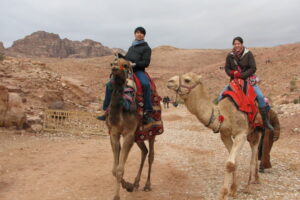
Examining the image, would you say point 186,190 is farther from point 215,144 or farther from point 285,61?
point 285,61

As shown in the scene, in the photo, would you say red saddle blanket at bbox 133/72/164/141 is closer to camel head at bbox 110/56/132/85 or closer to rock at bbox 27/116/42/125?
camel head at bbox 110/56/132/85

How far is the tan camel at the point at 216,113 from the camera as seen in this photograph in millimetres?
5000

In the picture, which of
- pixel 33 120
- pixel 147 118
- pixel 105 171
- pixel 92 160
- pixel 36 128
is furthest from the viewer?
pixel 33 120

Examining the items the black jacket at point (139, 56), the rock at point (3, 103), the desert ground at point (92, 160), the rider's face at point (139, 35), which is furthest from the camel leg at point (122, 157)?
the rock at point (3, 103)

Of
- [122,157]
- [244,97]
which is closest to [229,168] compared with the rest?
[244,97]

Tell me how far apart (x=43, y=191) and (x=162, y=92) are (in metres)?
44.9

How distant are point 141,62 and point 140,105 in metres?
0.92

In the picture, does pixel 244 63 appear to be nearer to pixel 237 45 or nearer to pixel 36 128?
pixel 237 45

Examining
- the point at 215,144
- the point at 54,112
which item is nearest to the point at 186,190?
the point at 215,144

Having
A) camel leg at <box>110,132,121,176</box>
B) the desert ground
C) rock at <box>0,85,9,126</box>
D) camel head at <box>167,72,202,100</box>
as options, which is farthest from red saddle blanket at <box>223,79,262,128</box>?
rock at <box>0,85,9,126</box>

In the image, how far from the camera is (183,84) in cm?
501

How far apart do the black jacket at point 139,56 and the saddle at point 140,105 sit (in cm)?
35

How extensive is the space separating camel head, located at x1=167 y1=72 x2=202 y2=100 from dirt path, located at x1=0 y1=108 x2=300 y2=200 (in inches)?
84.7

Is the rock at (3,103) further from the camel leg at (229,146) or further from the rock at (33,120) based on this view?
the camel leg at (229,146)
